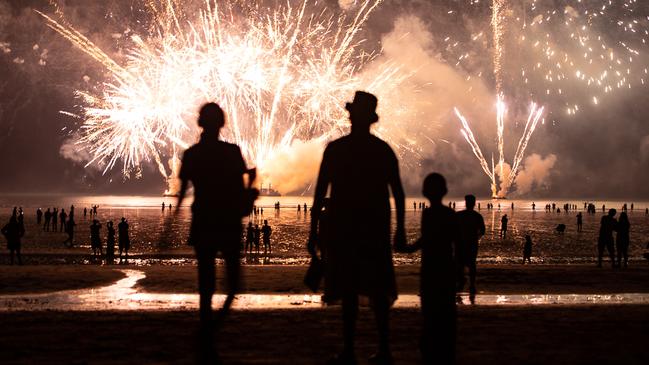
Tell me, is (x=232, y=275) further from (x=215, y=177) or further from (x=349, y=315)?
(x=349, y=315)

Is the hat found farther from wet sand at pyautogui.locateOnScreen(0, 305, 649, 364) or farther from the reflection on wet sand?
the reflection on wet sand

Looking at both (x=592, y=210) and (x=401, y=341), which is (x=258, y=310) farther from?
(x=592, y=210)

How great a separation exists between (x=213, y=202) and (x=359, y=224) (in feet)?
4.10

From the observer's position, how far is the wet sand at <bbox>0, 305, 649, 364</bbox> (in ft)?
17.8

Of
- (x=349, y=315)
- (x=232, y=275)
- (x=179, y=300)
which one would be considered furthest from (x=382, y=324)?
(x=179, y=300)

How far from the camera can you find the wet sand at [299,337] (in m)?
5.43

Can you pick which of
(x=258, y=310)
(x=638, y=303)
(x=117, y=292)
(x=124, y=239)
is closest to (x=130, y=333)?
(x=258, y=310)

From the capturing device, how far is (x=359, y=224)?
5.29 m

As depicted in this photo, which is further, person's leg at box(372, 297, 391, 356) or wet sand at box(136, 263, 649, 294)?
wet sand at box(136, 263, 649, 294)

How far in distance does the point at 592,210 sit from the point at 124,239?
277 feet

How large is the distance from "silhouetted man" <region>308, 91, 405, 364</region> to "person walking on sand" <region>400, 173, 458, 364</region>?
242mm

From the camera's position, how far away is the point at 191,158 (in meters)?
5.79

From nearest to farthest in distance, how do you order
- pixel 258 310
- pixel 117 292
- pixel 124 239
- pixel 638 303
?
pixel 258 310, pixel 638 303, pixel 117 292, pixel 124 239

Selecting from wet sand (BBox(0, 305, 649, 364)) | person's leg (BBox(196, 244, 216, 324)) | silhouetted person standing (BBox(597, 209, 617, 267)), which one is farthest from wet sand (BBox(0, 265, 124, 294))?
silhouetted person standing (BBox(597, 209, 617, 267))
